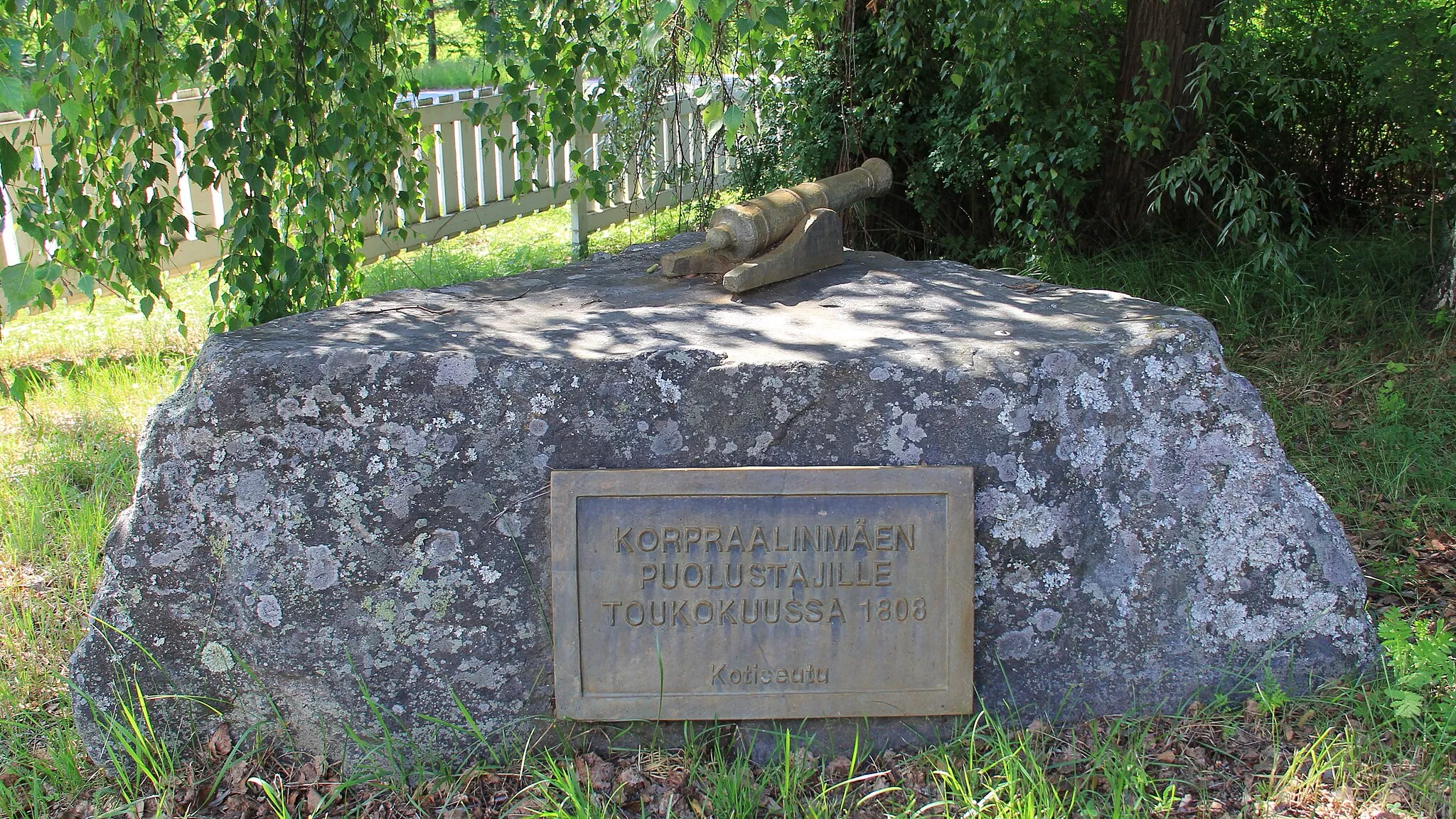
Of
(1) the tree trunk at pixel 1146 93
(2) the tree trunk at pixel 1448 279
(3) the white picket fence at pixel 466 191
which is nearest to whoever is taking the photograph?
(2) the tree trunk at pixel 1448 279

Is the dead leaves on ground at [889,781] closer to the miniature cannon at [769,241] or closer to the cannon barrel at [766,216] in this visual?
the miniature cannon at [769,241]

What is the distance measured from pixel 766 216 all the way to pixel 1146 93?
245cm

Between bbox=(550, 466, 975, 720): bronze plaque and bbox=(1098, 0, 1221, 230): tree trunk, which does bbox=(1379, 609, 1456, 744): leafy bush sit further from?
bbox=(1098, 0, 1221, 230): tree trunk

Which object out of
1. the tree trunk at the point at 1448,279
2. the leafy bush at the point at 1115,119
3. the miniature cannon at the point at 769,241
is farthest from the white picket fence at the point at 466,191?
the tree trunk at the point at 1448,279

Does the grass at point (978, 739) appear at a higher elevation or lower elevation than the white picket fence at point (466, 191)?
lower

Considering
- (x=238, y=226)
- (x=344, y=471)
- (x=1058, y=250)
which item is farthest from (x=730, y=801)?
(x=1058, y=250)

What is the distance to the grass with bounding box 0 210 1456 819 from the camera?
227 cm

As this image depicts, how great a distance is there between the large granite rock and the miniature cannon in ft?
1.77

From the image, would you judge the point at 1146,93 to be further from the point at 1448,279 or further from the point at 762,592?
the point at 762,592

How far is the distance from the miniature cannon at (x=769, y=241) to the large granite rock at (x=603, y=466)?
1.77 feet

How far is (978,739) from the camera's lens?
Answer: 246 cm

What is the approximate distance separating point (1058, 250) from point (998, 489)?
2.62 m

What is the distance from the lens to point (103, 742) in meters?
2.45

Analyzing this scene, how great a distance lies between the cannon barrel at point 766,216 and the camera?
9.80ft
